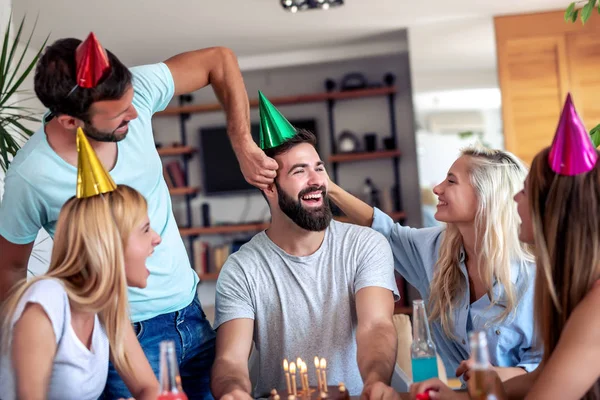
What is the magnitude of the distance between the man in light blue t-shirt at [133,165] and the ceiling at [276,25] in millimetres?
2888

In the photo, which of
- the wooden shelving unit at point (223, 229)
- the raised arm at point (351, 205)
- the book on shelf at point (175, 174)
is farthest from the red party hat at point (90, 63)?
the book on shelf at point (175, 174)

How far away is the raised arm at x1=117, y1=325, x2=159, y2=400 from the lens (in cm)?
157

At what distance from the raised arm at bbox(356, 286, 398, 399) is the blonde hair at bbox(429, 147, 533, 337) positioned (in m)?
0.21

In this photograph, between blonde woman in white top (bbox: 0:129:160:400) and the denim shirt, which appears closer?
blonde woman in white top (bbox: 0:129:160:400)

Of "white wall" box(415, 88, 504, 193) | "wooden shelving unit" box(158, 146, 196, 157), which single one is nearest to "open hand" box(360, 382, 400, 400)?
"white wall" box(415, 88, 504, 193)

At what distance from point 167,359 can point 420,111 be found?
4.75m

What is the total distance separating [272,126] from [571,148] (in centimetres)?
112

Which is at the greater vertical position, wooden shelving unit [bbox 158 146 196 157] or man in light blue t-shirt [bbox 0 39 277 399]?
wooden shelving unit [bbox 158 146 196 157]

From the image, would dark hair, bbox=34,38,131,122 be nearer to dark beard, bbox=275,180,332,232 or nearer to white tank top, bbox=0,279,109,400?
white tank top, bbox=0,279,109,400

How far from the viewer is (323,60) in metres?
6.29

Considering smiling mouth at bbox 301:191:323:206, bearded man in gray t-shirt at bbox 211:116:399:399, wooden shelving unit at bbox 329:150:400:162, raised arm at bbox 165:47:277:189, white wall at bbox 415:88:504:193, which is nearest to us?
bearded man in gray t-shirt at bbox 211:116:399:399

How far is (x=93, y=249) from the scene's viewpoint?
146 cm

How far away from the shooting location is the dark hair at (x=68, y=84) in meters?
1.60

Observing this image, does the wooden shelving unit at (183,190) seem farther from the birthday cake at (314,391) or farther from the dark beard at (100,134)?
the birthday cake at (314,391)
